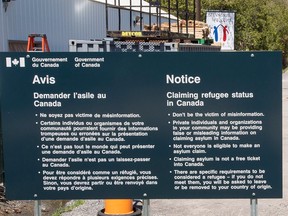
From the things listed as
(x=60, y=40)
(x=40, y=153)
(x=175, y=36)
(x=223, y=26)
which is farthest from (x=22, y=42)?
(x=223, y=26)

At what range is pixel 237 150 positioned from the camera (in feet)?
→ 17.0

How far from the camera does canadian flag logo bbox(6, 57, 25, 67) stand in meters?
5.28

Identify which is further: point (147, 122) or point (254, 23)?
point (254, 23)

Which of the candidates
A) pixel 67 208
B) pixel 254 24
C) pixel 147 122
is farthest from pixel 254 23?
pixel 147 122

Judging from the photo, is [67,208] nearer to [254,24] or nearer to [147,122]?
[147,122]

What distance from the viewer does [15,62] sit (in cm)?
527

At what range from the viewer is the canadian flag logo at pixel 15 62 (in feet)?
17.3

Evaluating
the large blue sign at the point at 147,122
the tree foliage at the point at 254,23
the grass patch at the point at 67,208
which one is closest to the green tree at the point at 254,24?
the tree foliage at the point at 254,23

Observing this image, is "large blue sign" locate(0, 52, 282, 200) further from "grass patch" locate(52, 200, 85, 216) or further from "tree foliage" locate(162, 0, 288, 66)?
"tree foliage" locate(162, 0, 288, 66)

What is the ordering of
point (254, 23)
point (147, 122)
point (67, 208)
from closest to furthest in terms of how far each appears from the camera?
point (147, 122)
point (67, 208)
point (254, 23)

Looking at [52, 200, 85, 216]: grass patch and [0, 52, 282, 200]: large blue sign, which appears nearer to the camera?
[0, 52, 282, 200]: large blue sign

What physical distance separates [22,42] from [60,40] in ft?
11.1

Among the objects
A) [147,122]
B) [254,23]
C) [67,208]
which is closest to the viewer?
[147,122]

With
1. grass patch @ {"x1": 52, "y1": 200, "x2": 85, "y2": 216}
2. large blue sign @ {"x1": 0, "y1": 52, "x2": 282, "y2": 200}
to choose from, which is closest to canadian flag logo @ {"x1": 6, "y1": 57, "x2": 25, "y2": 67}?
large blue sign @ {"x1": 0, "y1": 52, "x2": 282, "y2": 200}
